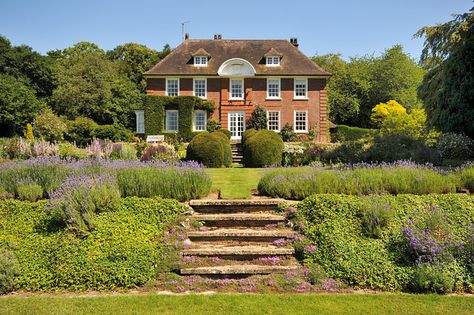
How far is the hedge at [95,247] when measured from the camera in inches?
220

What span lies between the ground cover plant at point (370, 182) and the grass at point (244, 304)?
292 centimetres

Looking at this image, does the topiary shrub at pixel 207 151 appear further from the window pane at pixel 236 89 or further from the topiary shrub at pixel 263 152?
the window pane at pixel 236 89

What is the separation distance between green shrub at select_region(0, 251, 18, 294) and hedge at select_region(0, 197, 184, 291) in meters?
0.08

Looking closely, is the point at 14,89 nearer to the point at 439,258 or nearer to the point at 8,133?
the point at 8,133

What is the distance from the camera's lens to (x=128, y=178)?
A: 26.1ft

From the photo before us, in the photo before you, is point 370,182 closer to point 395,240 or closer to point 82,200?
point 395,240

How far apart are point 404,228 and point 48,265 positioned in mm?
5551

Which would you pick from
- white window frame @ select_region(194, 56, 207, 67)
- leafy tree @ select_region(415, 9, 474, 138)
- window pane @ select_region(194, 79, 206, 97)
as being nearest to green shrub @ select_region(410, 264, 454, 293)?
leafy tree @ select_region(415, 9, 474, 138)

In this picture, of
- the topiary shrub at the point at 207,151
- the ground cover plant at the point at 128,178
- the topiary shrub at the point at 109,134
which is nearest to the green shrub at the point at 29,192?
the ground cover plant at the point at 128,178

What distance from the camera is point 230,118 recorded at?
30.8 m

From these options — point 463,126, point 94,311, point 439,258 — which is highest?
point 463,126

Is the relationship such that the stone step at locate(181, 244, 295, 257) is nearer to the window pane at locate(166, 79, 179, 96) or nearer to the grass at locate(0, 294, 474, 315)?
the grass at locate(0, 294, 474, 315)

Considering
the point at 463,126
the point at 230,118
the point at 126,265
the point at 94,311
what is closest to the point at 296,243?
the point at 126,265

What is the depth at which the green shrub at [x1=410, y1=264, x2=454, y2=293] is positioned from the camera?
5.31 metres
